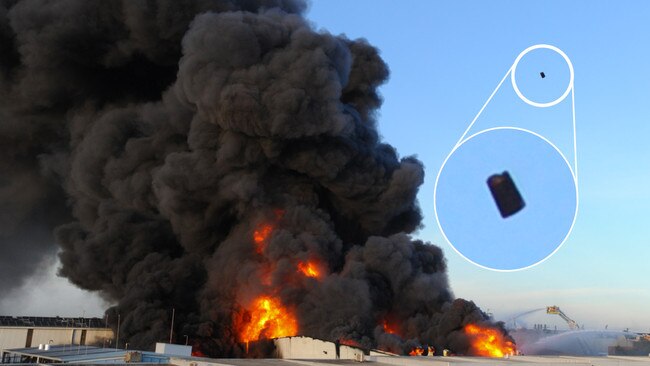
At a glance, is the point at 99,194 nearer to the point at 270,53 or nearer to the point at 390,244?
the point at 270,53

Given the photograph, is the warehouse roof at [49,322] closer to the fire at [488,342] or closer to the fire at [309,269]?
the fire at [309,269]

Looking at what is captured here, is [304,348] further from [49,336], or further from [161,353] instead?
[49,336]

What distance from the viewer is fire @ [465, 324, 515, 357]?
202 ft

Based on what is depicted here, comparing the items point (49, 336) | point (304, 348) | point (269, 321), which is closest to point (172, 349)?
point (304, 348)

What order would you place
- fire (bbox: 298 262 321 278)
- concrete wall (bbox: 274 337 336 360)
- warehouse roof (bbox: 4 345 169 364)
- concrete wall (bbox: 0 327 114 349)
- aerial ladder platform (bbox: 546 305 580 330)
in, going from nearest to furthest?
warehouse roof (bbox: 4 345 169 364), concrete wall (bbox: 274 337 336 360), fire (bbox: 298 262 321 278), concrete wall (bbox: 0 327 114 349), aerial ladder platform (bbox: 546 305 580 330)

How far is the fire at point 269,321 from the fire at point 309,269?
338cm

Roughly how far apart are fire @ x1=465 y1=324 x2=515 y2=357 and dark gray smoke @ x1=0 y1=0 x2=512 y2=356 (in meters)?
1.06

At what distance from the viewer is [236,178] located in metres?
69.2

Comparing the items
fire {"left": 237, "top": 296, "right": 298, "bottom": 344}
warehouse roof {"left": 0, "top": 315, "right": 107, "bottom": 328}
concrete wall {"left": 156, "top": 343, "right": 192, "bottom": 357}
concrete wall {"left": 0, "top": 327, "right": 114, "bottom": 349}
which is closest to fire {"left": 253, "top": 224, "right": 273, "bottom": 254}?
fire {"left": 237, "top": 296, "right": 298, "bottom": 344}

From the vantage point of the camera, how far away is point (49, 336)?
7425cm

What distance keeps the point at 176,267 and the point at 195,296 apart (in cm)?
315

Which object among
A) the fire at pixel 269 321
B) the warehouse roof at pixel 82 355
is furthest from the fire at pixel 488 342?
the warehouse roof at pixel 82 355

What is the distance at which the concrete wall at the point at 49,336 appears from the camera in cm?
7156

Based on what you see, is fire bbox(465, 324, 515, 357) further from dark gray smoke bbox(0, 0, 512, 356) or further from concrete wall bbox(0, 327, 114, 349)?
concrete wall bbox(0, 327, 114, 349)
